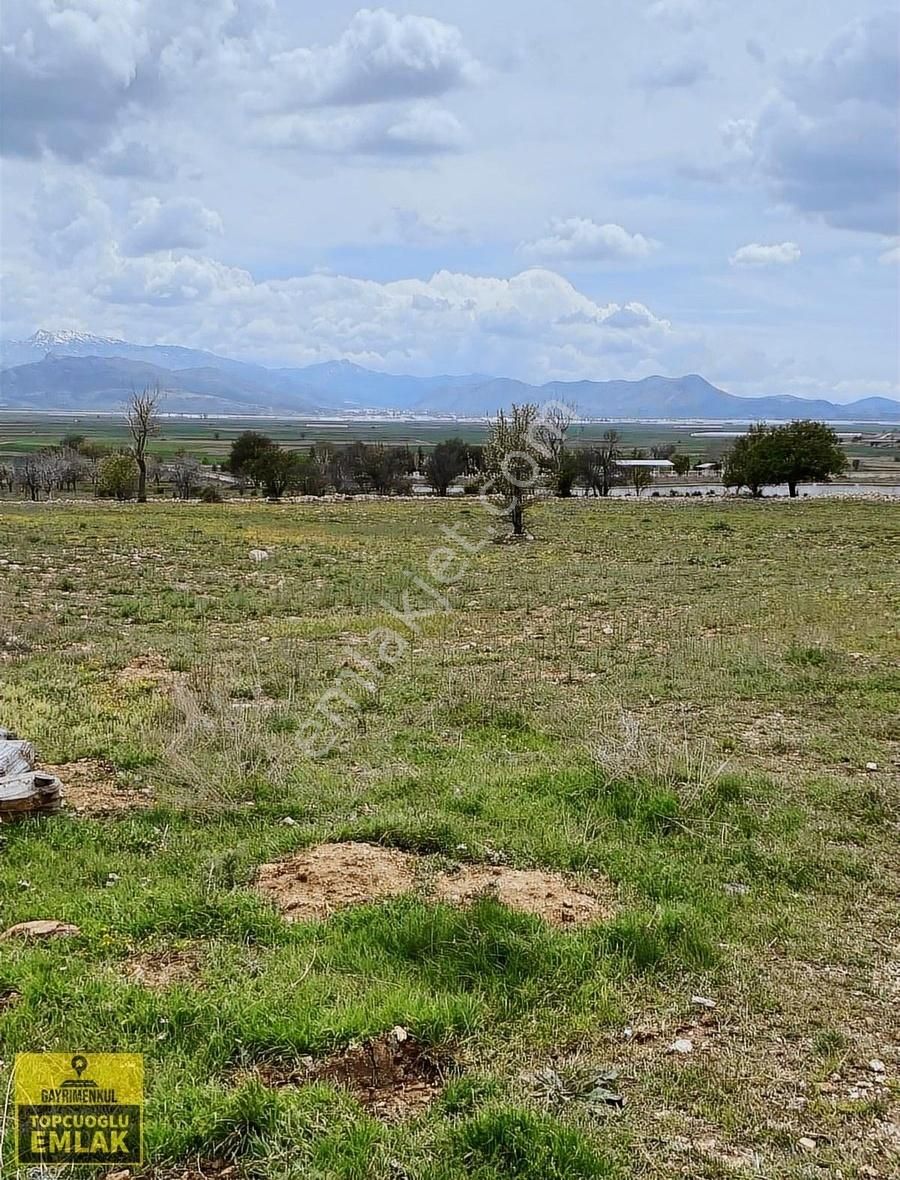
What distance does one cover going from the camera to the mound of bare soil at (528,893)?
5582 mm

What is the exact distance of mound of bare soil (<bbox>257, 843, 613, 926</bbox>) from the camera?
5625 millimetres

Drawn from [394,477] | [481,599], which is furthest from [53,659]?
[394,477]

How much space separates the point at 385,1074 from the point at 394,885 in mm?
1880

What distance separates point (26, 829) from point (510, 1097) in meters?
4.60

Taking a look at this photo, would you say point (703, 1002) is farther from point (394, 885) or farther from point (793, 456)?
point (793, 456)

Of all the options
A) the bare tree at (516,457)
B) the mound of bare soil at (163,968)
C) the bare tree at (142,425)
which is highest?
the bare tree at (142,425)

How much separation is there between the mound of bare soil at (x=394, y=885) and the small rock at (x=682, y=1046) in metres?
1.14

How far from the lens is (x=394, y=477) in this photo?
274 ft

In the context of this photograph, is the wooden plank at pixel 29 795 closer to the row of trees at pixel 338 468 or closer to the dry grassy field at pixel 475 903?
the dry grassy field at pixel 475 903

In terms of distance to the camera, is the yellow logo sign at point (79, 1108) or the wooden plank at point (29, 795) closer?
the yellow logo sign at point (79, 1108)

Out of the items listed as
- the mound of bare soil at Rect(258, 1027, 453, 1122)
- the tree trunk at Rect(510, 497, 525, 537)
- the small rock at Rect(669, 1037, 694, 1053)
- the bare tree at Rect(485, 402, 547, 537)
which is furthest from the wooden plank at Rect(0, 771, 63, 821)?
the tree trunk at Rect(510, 497, 525, 537)

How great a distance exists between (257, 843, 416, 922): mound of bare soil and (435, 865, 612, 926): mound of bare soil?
13.5 inches

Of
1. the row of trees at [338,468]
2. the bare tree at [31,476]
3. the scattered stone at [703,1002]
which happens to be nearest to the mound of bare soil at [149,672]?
the scattered stone at [703,1002]

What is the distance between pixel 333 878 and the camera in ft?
19.7
